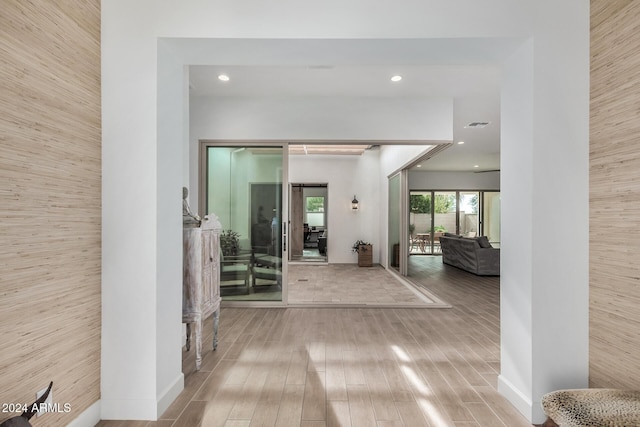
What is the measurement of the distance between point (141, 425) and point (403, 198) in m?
6.18

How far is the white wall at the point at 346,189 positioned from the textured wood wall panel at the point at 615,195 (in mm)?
7070

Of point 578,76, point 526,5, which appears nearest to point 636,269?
point 578,76

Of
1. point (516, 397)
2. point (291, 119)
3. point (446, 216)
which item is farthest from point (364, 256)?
point (516, 397)

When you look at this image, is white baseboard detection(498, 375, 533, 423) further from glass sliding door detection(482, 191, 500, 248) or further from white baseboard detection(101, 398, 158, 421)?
glass sliding door detection(482, 191, 500, 248)

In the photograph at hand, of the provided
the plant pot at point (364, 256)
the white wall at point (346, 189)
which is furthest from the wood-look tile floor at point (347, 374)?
the white wall at point (346, 189)

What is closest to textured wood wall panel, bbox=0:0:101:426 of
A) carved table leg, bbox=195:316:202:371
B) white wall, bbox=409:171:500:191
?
carved table leg, bbox=195:316:202:371

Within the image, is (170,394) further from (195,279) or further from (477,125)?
(477,125)

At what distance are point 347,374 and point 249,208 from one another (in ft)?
9.06

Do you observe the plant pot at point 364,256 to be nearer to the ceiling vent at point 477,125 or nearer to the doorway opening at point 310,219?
the doorway opening at point 310,219

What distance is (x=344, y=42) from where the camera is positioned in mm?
2043

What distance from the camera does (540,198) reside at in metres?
1.97

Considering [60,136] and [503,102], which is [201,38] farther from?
[503,102]

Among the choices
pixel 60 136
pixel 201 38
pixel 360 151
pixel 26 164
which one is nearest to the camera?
pixel 26 164

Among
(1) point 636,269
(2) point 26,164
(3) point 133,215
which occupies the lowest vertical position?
(1) point 636,269
